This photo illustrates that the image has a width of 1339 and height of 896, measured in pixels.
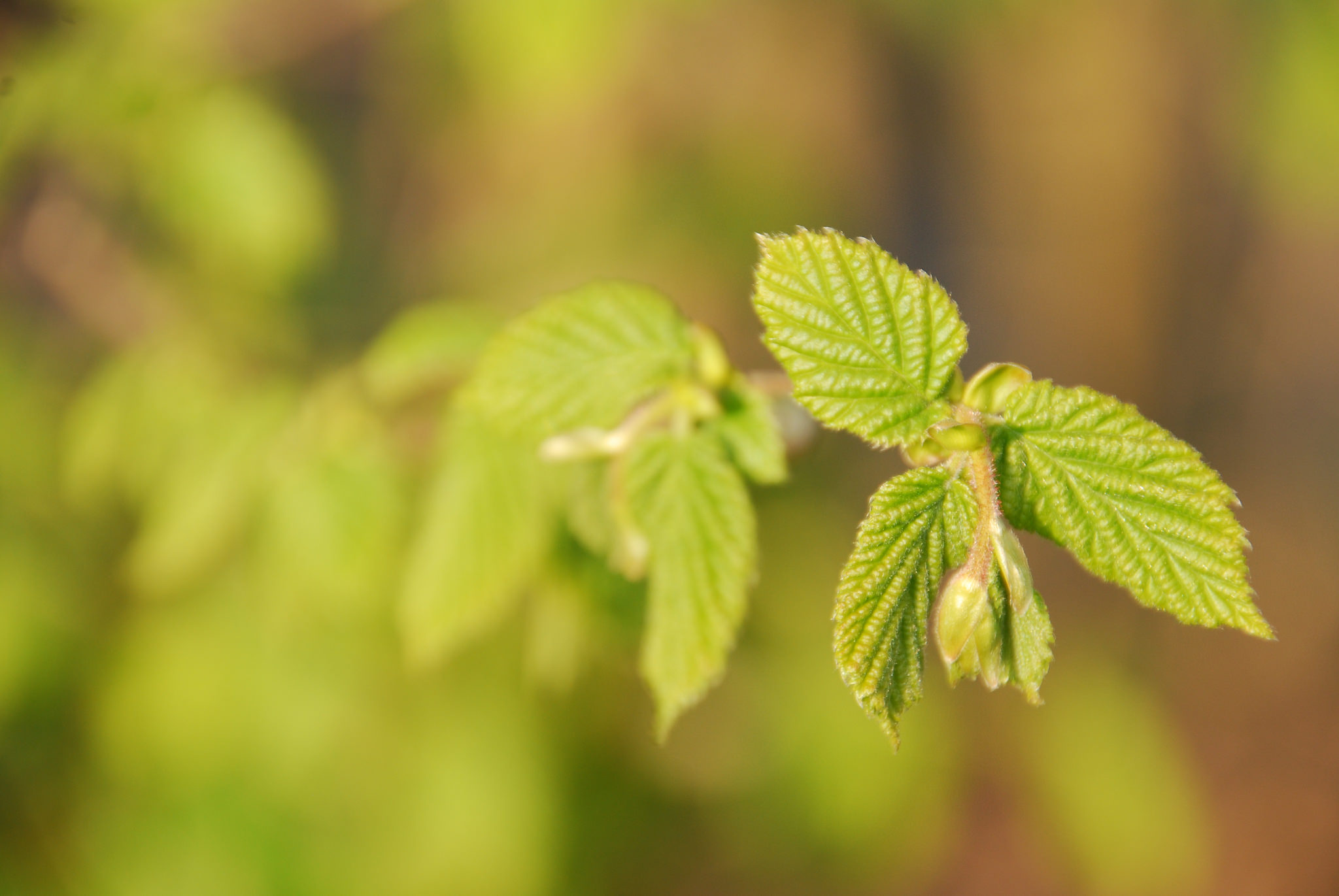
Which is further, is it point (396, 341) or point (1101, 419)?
point (396, 341)

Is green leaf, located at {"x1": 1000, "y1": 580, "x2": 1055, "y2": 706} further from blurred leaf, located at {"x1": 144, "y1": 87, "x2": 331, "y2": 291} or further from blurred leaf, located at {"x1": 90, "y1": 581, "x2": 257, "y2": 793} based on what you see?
blurred leaf, located at {"x1": 90, "y1": 581, "x2": 257, "y2": 793}

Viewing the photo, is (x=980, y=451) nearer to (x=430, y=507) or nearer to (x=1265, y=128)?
(x=430, y=507)

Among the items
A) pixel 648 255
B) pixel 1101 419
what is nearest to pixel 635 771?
pixel 648 255

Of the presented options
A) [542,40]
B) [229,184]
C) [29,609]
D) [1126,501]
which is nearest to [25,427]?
[29,609]

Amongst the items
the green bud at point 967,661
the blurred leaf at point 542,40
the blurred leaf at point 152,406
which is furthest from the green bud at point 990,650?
the blurred leaf at point 542,40

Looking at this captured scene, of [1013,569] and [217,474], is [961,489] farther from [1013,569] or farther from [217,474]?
[217,474]
